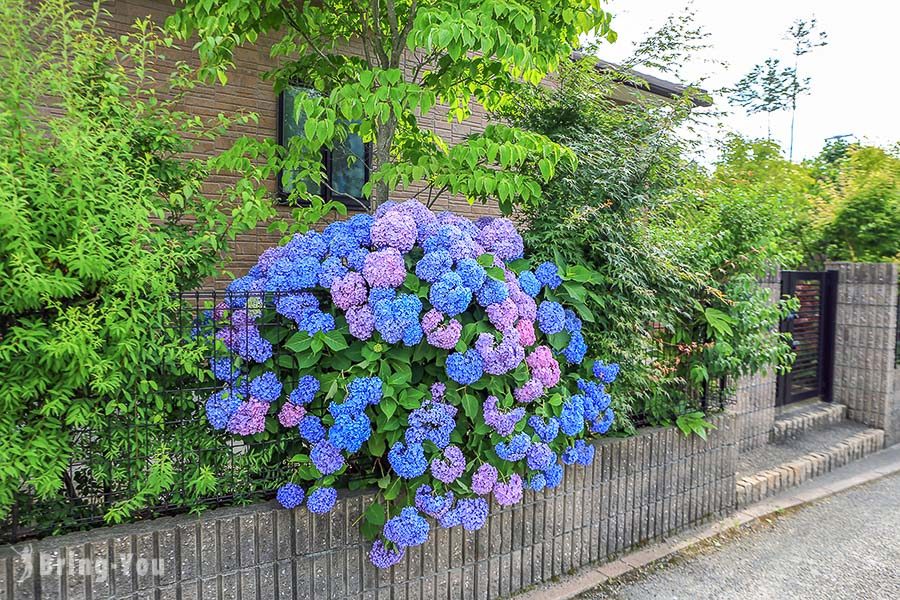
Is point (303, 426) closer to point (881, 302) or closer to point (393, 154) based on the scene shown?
point (393, 154)

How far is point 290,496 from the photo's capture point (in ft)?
7.72

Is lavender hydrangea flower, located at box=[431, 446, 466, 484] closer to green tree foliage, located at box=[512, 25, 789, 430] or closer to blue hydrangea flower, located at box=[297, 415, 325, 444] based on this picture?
blue hydrangea flower, located at box=[297, 415, 325, 444]

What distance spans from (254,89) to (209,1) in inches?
104

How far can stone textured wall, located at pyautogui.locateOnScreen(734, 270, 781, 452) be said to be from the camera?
456 cm

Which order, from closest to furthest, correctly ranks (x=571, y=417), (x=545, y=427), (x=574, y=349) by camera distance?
1. (x=545, y=427)
2. (x=571, y=417)
3. (x=574, y=349)

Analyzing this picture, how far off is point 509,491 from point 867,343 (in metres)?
4.93

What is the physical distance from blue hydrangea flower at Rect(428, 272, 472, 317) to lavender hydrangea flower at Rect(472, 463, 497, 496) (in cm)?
70

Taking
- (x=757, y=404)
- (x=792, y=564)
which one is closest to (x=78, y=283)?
(x=792, y=564)

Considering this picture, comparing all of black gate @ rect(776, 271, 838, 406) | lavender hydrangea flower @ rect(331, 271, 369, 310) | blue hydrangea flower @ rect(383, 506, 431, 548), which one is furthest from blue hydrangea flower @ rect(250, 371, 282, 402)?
black gate @ rect(776, 271, 838, 406)

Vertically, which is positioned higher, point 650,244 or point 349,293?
point 650,244

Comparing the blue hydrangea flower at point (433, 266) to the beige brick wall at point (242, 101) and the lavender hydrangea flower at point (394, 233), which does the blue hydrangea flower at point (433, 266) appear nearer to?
the lavender hydrangea flower at point (394, 233)

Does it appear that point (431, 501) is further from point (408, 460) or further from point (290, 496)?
point (290, 496)

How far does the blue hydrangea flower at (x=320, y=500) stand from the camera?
236 cm

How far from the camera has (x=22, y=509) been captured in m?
2.09
